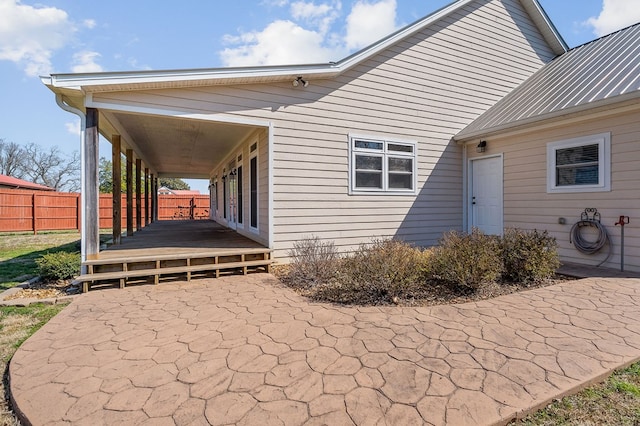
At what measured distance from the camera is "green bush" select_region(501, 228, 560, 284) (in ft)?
16.1

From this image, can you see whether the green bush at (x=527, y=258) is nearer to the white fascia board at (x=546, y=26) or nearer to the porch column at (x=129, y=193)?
the white fascia board at (x=546, y=26)

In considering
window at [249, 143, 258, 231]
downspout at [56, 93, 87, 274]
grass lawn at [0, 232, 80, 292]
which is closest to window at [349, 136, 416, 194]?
window at [249, 143, 258, 231]

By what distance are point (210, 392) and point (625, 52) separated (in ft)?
31.6

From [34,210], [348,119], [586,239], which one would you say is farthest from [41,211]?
[586,239]

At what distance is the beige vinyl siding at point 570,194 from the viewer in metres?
5.49

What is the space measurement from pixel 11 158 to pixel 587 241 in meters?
53.5

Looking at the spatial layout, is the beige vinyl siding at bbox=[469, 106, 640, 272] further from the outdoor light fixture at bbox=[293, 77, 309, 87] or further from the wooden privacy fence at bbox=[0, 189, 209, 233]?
the wooden privacy fence at bbox=[0, 189, 209, 233]

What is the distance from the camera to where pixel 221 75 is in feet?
17.6

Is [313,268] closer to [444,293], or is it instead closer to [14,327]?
[444,293]

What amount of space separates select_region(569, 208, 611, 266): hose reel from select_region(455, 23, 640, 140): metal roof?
1.93 metres

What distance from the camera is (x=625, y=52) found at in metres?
6.89

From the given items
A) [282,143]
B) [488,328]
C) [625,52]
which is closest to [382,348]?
[488,328]

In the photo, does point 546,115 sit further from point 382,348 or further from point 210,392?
point 210,392

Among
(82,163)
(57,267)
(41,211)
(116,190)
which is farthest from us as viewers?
(41,211)
